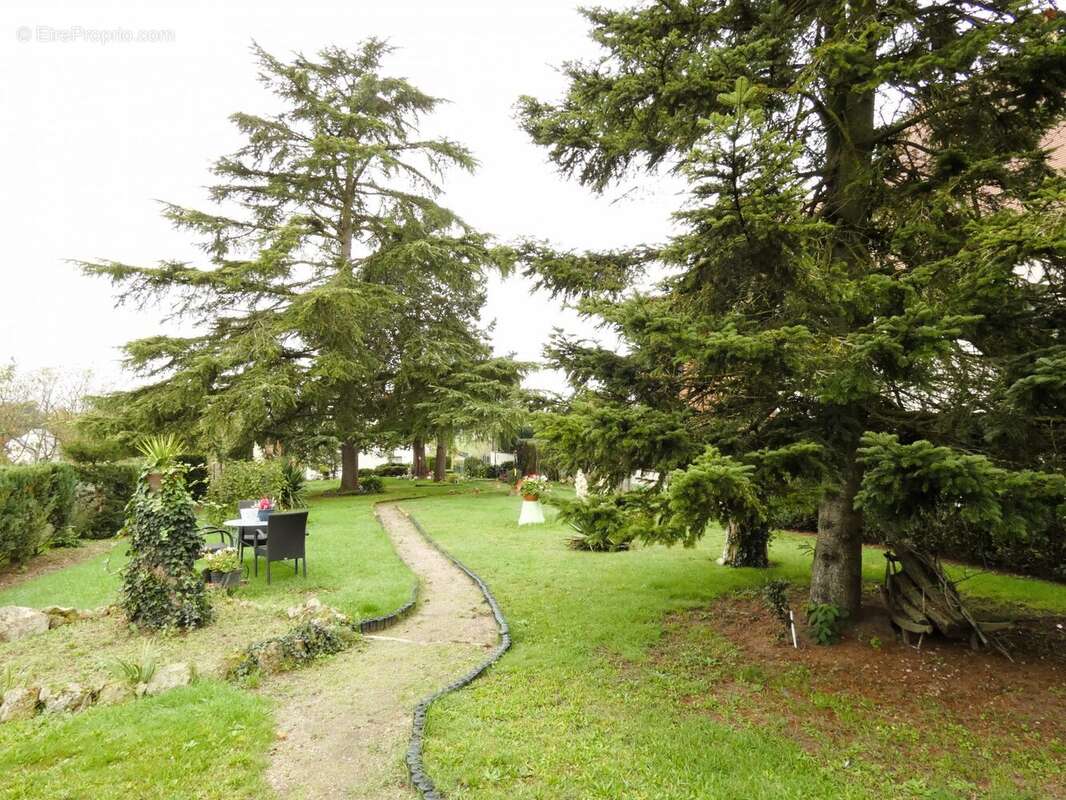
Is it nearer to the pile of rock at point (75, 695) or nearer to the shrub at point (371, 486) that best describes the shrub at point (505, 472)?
the shrub at point (371, 486)

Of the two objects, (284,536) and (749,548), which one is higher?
(284,536)

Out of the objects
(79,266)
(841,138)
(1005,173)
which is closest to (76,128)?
(79,266)

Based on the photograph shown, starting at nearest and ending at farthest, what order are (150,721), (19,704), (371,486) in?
(150,721)
(19,704)
(371,486)

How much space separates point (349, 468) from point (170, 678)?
18.7 m

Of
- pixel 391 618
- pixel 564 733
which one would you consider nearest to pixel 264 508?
pixel 391 618

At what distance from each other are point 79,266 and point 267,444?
8.19 metres

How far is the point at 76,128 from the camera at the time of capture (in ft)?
37.8

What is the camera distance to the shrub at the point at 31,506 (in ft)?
27.4

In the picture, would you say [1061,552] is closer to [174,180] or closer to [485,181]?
[485,181]

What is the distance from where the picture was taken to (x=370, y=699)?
415 cm

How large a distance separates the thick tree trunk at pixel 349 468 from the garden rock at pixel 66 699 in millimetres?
18243

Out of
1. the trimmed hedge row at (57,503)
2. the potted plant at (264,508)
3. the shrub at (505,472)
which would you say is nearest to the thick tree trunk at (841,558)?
the potted plant at (264,508)

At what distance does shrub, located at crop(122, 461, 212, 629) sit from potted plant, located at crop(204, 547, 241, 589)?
1.25 metres

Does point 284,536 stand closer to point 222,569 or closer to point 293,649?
point 222,569
